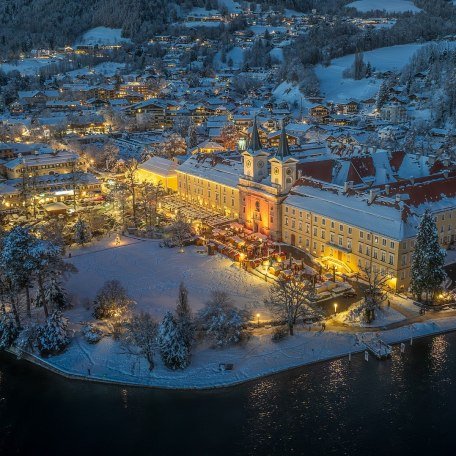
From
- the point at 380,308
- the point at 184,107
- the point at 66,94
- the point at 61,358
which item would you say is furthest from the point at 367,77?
the point at 61,358

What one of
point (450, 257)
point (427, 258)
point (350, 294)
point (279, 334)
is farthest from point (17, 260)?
point (450, 257)

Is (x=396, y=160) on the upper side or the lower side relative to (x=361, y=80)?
upper

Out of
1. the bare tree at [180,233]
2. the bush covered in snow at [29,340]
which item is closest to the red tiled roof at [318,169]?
the bare tree at [180,233]

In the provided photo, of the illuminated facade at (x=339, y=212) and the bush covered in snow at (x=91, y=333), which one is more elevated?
the illuminated facade at (x=339, y=212)

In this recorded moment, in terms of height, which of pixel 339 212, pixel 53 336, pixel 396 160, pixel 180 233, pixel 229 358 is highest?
pixel 396 160

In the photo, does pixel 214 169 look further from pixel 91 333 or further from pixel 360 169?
pixel 91 333

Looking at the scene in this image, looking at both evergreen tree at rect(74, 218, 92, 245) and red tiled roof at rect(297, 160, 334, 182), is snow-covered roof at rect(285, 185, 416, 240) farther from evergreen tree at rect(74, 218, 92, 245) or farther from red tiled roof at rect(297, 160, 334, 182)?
evergreen tree at rect(74, 218, 92, 245)

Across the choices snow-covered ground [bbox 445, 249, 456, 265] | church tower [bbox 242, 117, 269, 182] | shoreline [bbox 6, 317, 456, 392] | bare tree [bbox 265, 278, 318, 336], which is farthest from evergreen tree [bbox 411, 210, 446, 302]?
church tower [bbox 242, 117, 269, 182]

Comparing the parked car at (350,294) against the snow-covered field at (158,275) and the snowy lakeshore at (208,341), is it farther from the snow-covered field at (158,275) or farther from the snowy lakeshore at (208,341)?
the snow-covered field at (158,275)
